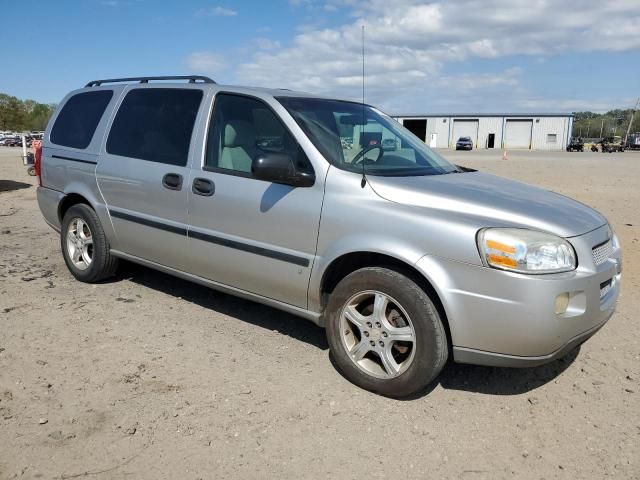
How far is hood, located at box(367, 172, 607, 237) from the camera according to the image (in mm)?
3041

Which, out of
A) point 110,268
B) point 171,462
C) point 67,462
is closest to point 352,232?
point 171,462

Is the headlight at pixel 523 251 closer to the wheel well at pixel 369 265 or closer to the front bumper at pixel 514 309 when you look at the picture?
the front bumper at pixel 514 309

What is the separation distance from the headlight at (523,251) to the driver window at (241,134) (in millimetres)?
1527

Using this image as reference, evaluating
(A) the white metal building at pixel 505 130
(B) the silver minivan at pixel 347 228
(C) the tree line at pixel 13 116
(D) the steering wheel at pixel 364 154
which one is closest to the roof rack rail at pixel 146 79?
(B) the silver minivan at pixel 347 228

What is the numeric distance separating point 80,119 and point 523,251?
4.34 metres

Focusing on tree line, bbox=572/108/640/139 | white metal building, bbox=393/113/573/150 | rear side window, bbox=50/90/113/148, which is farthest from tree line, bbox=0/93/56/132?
tree line, bbox=572/108/640/139

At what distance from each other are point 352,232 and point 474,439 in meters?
1.34

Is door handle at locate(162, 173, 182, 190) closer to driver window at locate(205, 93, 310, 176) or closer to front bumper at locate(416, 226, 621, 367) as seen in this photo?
driver window at locate(205, 93, 310, 176)

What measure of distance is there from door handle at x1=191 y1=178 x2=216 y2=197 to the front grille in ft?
8.34

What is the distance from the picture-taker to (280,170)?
11.4 ft

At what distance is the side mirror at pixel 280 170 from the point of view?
346cm

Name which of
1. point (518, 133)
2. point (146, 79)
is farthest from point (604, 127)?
point (146, 79)

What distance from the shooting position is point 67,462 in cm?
262

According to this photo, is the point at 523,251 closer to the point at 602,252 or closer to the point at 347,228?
the point at 602,252
